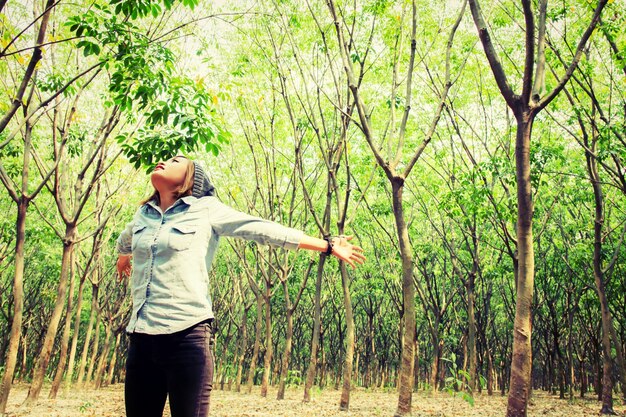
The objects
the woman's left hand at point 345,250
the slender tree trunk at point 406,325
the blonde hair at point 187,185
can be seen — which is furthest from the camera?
the slender tree trunk at point 406,325

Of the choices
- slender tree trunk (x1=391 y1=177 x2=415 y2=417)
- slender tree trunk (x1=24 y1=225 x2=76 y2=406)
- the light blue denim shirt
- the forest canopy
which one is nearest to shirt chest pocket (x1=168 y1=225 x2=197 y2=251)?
the light blue denim shirt

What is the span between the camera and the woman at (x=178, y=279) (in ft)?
6.36

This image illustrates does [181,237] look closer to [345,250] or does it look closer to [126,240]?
[126,240]

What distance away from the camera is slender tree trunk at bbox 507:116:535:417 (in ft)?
16.5

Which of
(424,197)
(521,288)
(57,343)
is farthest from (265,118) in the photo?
(57,343)

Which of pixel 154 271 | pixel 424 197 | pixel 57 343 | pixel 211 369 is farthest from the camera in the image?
pixel 57 343

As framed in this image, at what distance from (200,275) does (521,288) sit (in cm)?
440

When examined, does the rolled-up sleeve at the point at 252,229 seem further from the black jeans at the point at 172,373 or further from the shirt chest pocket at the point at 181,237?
the black jeans at the point at 172,373

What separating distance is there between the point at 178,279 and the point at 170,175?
539 mm

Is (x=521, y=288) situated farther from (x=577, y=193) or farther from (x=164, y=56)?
(x=577, y=193)

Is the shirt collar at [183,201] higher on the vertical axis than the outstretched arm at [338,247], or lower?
higher

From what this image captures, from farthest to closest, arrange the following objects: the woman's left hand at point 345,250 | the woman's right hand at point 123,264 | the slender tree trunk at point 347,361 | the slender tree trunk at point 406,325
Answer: the slender tree trunk at point 347,361 < the slender tree trunk at point 406,325 < the woman's right hand at point 123,264 < the woman's left hand at point 345,250

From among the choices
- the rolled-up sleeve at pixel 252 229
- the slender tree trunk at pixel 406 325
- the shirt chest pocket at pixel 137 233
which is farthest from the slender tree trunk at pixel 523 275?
the shirt chest pocket at pixel 137 233

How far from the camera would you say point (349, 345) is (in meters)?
11.4
